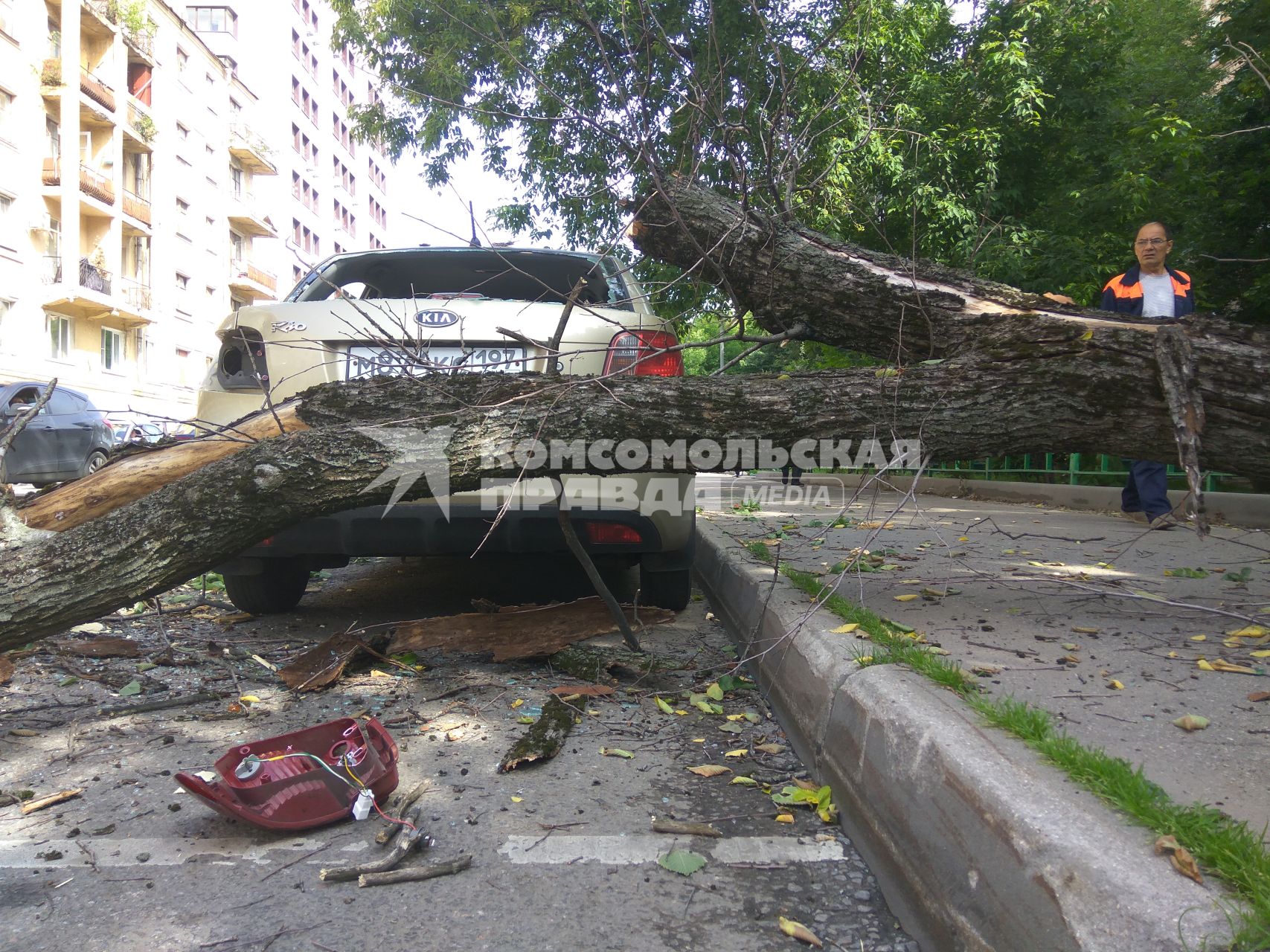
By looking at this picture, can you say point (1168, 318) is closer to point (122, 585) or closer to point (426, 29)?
point (122, 585)

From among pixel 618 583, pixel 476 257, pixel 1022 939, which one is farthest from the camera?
pixel 618 583

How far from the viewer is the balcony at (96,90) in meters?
28.5

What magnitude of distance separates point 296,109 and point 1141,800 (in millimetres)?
53834

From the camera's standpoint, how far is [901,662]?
115 inches

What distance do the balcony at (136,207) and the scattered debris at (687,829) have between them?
35120 millimetres

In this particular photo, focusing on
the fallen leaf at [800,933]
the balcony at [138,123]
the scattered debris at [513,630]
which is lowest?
the fallen leaf at [800,933]

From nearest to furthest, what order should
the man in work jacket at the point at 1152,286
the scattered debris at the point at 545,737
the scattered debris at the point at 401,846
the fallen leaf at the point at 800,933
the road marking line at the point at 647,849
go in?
the fallen leaf at the point at 800,933, the scattered debris at the point at 401,846, the road marking line at the point at 647,849, the scattered debris at the point at 545,737, the man in work jacket at the point at 1152,286

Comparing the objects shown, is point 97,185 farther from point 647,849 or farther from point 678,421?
point 647,849

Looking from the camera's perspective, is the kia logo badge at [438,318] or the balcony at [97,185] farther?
the balcony at [97,185]

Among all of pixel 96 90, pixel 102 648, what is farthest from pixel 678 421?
pixel 96 90

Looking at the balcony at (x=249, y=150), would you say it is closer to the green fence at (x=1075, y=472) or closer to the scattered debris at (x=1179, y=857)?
the green fence at (x=1075, y=472)

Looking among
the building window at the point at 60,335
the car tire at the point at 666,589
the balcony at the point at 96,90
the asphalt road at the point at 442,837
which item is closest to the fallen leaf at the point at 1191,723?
the asphalt road at the point at 442,837

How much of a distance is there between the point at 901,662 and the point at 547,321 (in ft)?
6.98

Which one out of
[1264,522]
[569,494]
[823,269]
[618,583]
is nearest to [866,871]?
[569,494]
